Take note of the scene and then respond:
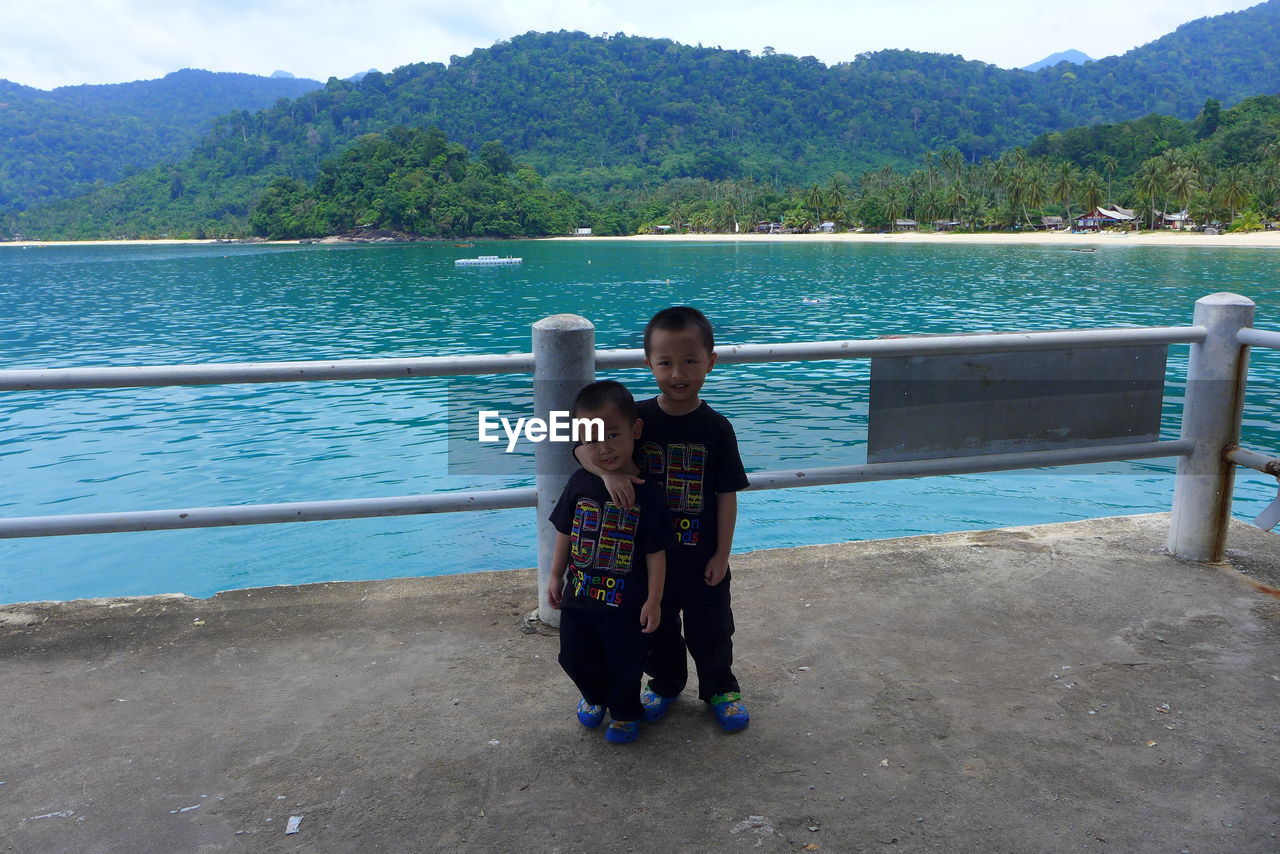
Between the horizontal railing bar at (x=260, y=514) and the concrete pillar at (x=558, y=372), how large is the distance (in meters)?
0.13

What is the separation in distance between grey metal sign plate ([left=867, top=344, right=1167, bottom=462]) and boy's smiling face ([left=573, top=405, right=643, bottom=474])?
4.88 ft

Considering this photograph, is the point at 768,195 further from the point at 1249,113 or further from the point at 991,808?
the point at 991,808

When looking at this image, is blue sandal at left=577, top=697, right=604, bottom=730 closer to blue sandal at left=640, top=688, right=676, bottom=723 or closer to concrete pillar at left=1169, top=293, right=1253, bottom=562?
blue sandal at left=640, top=688, right=676, bottom=723

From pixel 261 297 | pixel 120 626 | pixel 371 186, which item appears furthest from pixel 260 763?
pixel 371 186

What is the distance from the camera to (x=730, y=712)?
2859 millimetres

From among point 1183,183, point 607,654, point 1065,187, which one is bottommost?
point 607,654

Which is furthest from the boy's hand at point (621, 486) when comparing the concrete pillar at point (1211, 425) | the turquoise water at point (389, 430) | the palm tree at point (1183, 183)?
the palm tree at point (1183, 183)

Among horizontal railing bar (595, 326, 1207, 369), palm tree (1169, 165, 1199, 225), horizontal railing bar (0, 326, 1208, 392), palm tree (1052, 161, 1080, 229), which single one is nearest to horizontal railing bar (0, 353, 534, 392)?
horizontal railing bar (0, 326, 1208, 392)

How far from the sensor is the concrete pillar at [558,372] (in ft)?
11.0

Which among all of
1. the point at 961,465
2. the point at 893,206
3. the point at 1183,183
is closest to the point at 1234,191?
the point at 1183,183

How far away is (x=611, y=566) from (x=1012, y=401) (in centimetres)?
213

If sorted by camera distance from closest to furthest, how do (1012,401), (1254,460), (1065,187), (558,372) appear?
(558,372)
(1254,460)
(1012,401)
(1065,187)

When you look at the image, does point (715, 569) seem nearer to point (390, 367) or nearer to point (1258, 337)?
point (390, 367)

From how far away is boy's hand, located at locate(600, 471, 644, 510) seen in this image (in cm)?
264
